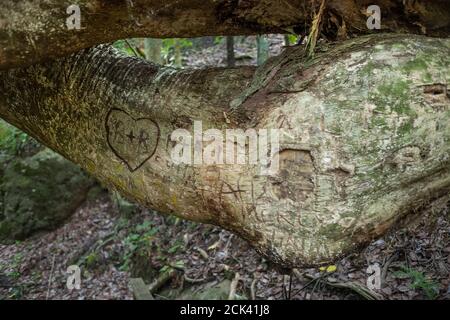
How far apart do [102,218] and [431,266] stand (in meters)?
4.68

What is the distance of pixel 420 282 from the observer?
140 inches

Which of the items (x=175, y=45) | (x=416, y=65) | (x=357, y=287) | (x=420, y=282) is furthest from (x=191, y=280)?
(x=416, y=65)

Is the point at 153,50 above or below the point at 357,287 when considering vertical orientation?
above

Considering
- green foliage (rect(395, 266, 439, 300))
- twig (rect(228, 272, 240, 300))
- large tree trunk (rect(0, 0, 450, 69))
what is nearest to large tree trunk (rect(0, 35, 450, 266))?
large tree trunk (rect(0, 0, 450, 69))

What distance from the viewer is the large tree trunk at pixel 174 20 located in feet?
5.79

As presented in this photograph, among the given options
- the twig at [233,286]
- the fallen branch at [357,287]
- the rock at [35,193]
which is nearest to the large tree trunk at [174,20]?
the fallen branch at [357,287]

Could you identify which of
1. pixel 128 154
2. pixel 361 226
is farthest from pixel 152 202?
pixel 361 226

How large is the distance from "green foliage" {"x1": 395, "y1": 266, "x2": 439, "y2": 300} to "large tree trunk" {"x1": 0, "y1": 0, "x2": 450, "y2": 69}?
219cm

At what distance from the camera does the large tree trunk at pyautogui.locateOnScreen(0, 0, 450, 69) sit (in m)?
1.77

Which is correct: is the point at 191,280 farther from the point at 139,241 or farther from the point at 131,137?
the point at 131,137

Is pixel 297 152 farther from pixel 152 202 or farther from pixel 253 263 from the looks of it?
pixel 253 263

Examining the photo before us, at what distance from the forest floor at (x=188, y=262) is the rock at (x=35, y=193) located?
196 mm

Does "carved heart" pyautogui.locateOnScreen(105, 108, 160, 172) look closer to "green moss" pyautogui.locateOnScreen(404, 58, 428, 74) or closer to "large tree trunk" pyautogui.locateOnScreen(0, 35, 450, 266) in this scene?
"large tree trunk" pyautogui.locateOnScreen(0, 35, 450, 266)

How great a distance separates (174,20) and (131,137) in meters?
0.60
